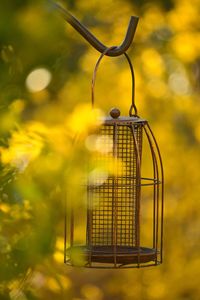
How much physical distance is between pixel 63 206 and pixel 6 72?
1.10 ft

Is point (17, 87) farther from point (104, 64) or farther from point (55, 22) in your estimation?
point (104, 64)

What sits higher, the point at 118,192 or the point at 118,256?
the point at 118,192

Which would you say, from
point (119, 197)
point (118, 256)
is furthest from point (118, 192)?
point (118, 256)

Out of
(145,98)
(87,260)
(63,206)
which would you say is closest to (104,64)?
(145,98)

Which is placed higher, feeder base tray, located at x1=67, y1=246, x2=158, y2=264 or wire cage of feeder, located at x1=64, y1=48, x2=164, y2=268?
wire cage of feeder, located at x1=64, y1=48, x2=164, y2=268

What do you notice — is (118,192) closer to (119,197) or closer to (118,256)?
(119,197)

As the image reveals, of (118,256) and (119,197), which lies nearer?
(118,256)

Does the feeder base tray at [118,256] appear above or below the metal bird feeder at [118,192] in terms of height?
below

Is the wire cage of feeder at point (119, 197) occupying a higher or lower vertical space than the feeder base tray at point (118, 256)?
higher

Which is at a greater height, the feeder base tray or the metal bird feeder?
the metal bird feeder

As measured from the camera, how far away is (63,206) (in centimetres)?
142

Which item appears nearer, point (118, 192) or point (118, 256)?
point (118, 256)

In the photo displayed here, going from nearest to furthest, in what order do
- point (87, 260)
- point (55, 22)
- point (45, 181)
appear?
point (55, 22) < point (45, 181) < point (87, 260)

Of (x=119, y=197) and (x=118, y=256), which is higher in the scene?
(x=119, y=197)
